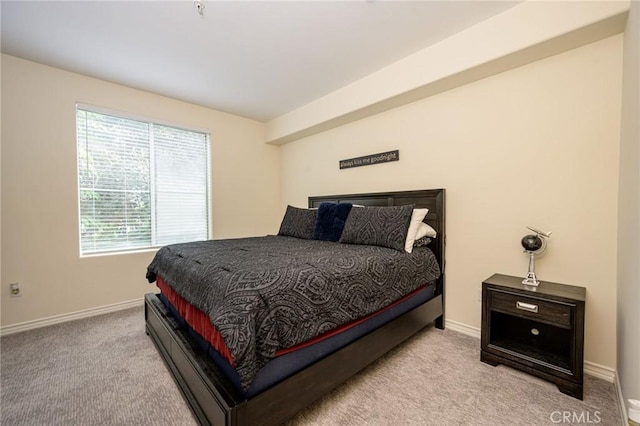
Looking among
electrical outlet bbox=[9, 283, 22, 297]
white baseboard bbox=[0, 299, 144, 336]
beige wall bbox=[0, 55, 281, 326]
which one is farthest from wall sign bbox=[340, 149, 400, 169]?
electrical outlet bbox=[9, 283, 22, 297]

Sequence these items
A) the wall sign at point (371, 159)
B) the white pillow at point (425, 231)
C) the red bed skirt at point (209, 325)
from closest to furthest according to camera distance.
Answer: the red bed skirt at point (209, 325)
the white pillow at point (425, 231)
the wall sign at point (371, 159)

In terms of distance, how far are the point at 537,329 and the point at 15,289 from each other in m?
4.52

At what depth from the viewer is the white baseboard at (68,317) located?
8.09ft

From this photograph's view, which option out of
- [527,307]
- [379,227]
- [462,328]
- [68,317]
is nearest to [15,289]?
[68,317]

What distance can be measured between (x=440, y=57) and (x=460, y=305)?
2245 mm

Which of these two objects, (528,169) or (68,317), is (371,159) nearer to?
(528,169)

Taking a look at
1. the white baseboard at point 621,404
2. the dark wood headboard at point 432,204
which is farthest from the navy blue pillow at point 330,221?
the white baseboard at point 621,404

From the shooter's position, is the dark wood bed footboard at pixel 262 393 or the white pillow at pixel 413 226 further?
the white pillow at pixel 413 226

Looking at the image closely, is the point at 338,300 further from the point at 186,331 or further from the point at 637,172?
the point at 637,172

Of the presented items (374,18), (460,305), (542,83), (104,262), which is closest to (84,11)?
(374,18)

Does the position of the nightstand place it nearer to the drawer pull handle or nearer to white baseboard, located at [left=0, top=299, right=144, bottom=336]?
the drawer pull handle

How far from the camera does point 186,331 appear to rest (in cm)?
177

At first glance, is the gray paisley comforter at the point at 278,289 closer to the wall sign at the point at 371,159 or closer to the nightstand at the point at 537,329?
the nightstand at the point at 537,329

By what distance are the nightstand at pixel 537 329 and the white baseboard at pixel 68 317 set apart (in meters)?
3.65
